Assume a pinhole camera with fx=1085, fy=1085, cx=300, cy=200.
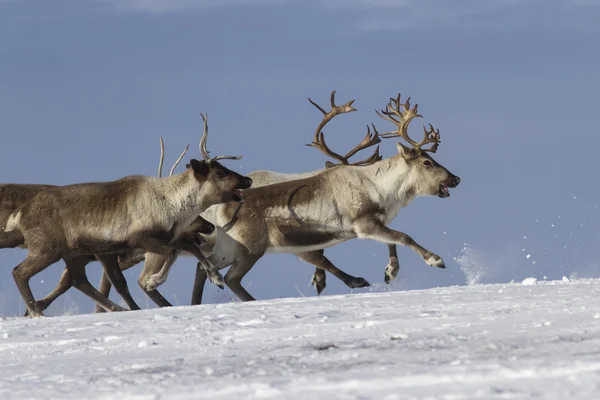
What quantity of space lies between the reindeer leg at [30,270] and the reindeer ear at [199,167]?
1767 millimetres

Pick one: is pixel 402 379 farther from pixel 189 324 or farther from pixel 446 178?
pixel 446 178

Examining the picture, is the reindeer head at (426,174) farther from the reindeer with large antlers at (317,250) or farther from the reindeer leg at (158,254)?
the reindeer leg at (158,254)

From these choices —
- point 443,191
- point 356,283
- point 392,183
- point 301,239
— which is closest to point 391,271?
point 356,283

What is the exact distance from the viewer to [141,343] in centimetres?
662

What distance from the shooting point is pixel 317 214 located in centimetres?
1266

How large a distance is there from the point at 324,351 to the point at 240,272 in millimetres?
6826

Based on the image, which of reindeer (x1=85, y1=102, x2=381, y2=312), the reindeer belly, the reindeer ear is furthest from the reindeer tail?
the reindeer belly

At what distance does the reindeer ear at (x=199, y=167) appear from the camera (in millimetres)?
11595

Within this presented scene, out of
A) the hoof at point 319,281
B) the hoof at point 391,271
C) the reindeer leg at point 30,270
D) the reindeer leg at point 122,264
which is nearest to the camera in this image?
the reindeer leg at point 30,270

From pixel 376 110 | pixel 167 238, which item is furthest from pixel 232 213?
pixel 376 110

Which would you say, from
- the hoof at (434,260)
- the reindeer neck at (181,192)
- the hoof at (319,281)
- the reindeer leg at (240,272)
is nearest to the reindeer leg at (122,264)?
the reindeer leg at (240,272)

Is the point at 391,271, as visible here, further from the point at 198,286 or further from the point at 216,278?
the point at 216,278

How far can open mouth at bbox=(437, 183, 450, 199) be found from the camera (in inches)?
533

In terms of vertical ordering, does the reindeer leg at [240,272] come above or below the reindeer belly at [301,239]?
below
